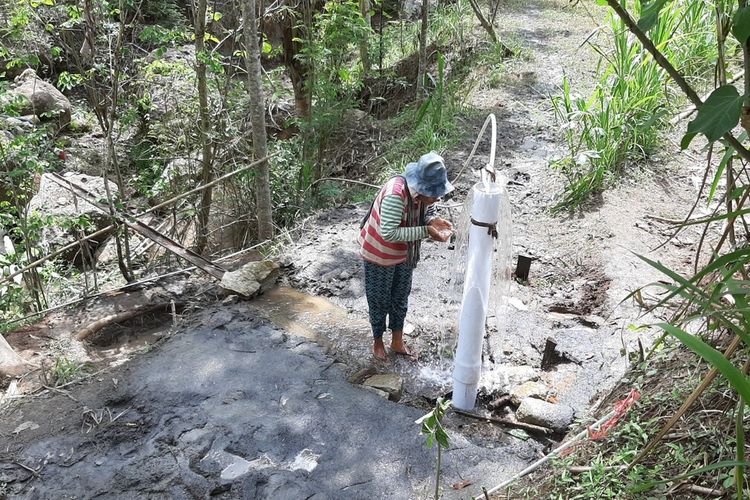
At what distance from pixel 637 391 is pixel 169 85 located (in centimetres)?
505

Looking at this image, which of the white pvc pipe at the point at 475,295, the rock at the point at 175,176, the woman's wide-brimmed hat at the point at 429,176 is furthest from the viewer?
the rock at the point at 175,176

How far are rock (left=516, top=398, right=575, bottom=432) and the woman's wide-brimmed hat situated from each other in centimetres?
116

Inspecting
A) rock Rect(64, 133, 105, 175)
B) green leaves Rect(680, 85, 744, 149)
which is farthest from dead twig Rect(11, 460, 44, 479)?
rock Rect(64, 133, 105, 175)

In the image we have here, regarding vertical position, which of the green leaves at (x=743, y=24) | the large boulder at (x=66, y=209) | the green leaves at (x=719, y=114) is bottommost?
the large boulder at (x=66, y=209)

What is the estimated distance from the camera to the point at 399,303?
12.0ft

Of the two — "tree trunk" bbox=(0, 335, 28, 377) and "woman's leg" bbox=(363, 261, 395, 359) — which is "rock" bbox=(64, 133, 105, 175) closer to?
"tree trunk" bbox=(0, 335, 28, 377)

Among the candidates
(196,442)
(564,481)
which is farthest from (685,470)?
(196,442)

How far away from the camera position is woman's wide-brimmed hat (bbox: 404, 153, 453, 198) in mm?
3029

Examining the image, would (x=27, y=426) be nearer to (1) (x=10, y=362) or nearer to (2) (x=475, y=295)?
(1) (x=10, y=362)

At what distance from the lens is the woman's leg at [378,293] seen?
3.48 m

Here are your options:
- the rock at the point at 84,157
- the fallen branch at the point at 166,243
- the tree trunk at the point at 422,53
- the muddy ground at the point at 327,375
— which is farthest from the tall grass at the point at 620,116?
the rock at the point at 84,157

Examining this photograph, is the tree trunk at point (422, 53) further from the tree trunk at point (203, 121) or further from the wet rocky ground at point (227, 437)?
the wet rocky ground at point (227, 437)

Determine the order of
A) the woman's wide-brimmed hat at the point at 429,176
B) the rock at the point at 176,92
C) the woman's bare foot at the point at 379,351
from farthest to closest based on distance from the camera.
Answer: the rock at the point at 176,92, the woman's bare foot at the point at 379,351, the woman's wide-brimmed hat at the point at 429,176

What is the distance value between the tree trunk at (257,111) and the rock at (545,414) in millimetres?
3065
